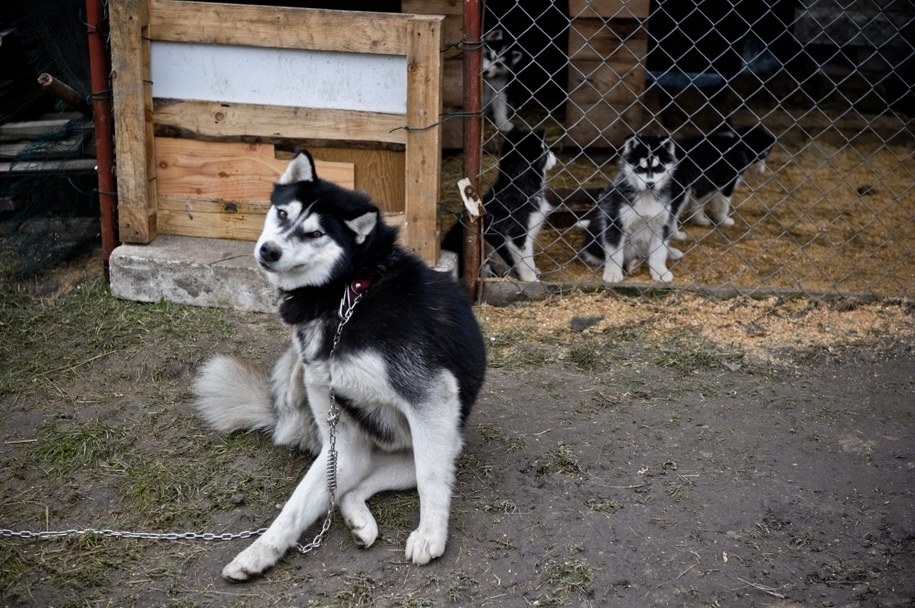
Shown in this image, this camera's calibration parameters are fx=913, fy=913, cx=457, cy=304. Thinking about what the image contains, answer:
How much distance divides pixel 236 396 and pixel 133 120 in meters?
1.96

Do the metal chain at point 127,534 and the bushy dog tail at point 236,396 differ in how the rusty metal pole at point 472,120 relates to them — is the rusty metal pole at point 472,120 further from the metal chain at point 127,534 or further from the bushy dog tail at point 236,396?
the metal chain at point 127,534

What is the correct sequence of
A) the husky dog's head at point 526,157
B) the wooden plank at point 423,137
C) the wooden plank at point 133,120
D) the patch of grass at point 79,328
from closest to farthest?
1. the patch of grass at point 79,328
2. the wooden plank at point 423,137
3. the wooden plank at point 133,120
4. the husky dog's head at point 526,157

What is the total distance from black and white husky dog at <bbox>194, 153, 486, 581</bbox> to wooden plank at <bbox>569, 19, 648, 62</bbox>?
3511mm

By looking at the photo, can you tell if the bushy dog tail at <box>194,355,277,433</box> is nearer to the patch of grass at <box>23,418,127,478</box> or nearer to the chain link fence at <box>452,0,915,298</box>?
the patch of grass at <box>23,418,127,478</box>

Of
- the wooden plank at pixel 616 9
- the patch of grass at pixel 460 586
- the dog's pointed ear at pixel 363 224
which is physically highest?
the wooden plank at pixel 616 9

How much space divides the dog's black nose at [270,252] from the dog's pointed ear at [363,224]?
10.7 inches

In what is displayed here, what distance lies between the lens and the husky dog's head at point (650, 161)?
5797 millimetres

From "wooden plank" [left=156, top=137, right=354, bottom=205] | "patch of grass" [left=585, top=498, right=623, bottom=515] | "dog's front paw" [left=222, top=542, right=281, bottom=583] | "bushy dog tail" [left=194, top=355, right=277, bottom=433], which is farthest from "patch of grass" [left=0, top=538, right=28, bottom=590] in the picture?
"wooden plank" [left=156, top=137, right=354, bottom=205]

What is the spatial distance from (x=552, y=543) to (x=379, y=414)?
30.8 inches

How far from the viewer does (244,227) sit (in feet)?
17.3

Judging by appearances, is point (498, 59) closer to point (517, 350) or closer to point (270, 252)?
point (517, 350)

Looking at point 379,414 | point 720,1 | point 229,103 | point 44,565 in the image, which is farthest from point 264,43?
point 720,1

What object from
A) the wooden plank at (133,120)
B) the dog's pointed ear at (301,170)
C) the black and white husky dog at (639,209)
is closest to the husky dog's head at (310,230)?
the dog's pointed ear at (301,170)

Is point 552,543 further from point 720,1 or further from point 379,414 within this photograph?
point 720,1
